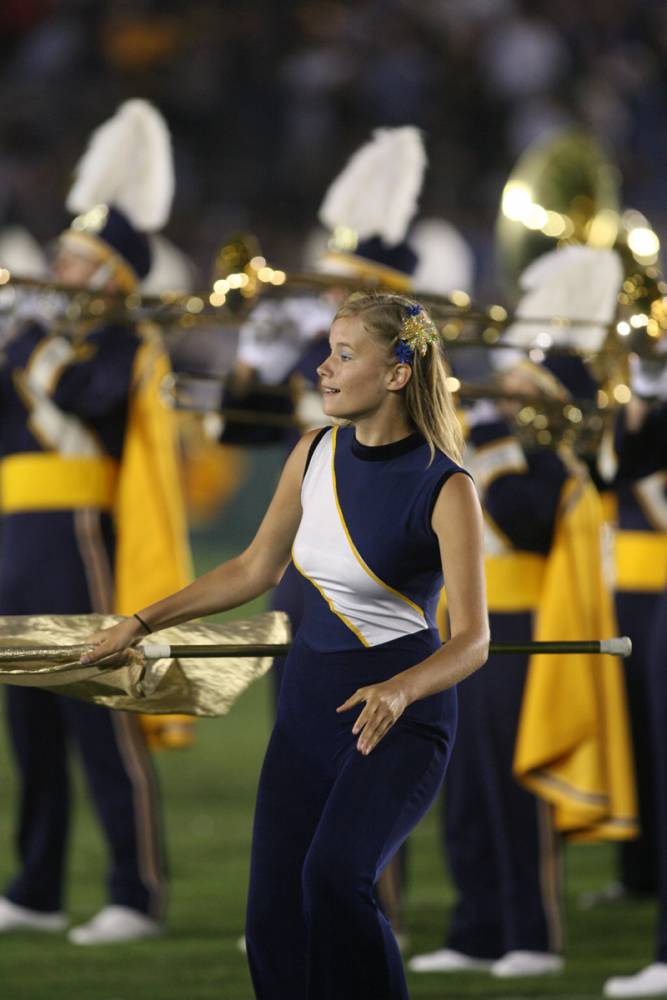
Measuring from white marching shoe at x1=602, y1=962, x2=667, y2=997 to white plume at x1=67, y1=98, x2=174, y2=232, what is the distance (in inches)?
97.3

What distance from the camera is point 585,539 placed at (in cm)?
513

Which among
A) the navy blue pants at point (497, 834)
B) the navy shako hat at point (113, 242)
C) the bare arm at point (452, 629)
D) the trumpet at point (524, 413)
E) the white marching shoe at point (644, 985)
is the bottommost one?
the white marching shoe at point (644, 985)

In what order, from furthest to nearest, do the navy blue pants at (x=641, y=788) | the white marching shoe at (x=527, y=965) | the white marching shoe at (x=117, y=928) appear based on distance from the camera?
the navy blue pants at (x=641, y=788)
the white marching shoe at (x=117, y=928)
the white marching shoe at (x=527, y=965)

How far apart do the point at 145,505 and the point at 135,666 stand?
218 centimetres

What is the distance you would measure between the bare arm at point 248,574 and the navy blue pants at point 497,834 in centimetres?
159

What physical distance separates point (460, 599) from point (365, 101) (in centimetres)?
1228

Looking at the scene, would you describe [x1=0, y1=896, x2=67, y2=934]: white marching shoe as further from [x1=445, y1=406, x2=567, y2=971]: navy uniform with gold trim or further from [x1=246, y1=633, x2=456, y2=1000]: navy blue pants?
[x1=246, y1=633, x2=456, y2=1000]: navy blue pants

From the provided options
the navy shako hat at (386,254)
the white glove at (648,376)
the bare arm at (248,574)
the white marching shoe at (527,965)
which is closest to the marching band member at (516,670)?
the white marching shoe at (527,965)

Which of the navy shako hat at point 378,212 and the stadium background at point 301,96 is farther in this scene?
the stadium background at point 301,96

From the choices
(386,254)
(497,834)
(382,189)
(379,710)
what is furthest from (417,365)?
(382,189)

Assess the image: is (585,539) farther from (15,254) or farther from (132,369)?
(15,254)

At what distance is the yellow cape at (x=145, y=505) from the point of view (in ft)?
18.5

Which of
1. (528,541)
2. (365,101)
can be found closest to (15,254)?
(528,541)

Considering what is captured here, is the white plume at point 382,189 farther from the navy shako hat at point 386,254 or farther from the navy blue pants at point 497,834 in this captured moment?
the navy blue pants at point 497,834
